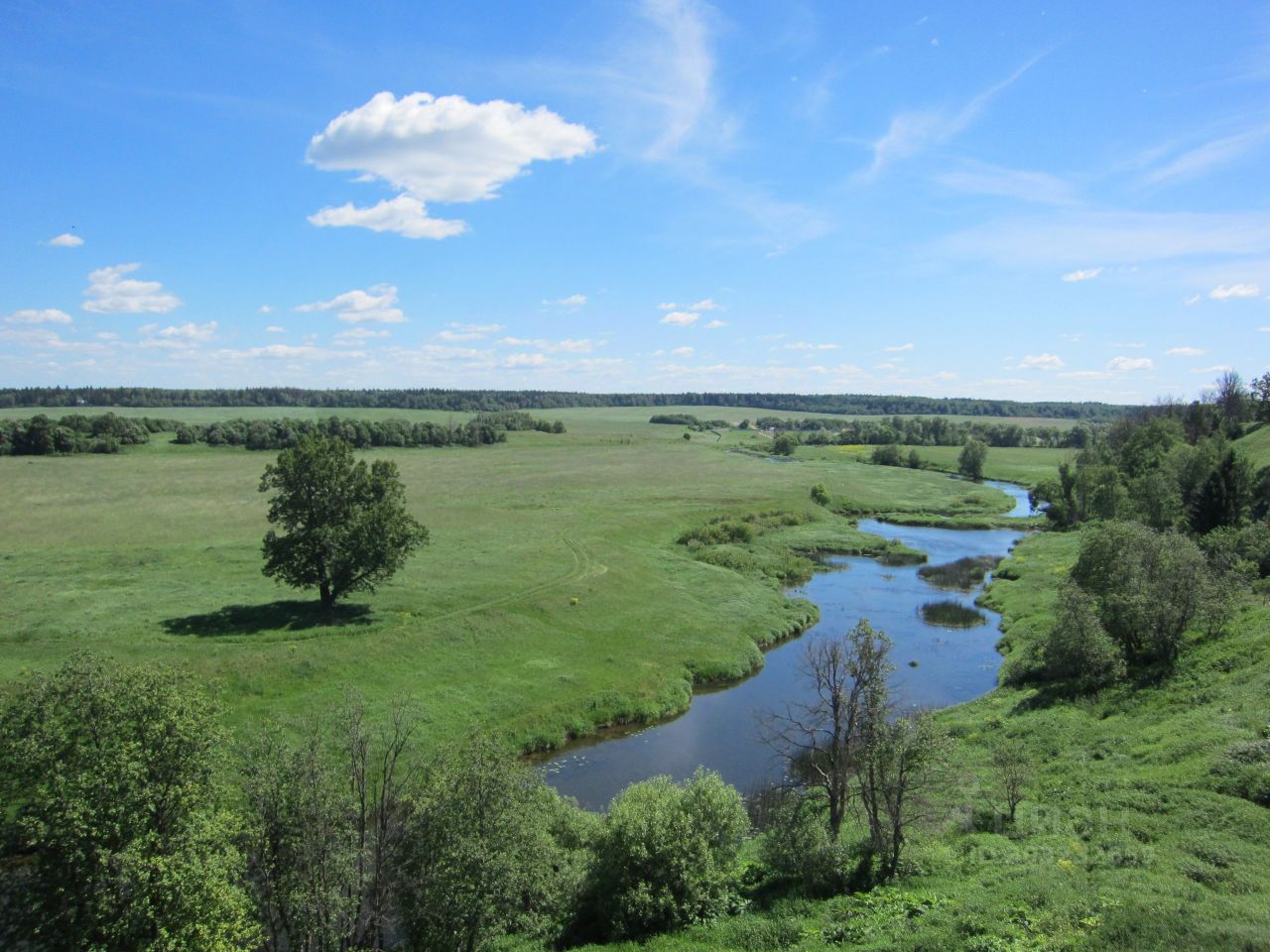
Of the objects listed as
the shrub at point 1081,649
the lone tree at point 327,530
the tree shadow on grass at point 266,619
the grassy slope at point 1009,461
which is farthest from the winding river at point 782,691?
the grassy slope at point 1009,461

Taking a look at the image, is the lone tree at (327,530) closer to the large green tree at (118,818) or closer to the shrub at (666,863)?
the large green tree at (118,818)

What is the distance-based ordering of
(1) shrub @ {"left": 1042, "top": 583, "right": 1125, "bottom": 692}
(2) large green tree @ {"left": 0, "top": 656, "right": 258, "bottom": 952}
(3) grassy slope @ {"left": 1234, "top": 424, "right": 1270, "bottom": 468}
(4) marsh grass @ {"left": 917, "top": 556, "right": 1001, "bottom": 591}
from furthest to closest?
1. (3) grassy slope @ {"left": 1234, "top": 424, "right": 1270, "bottom": 468}
2. (4) marsh grass @ {"left": 917, "top": 556, "right": 1001, "bottom": 591}
3. (1) shrub @ {"left": 1042, "top": 583, "right": 1125, "bottom": 692}
4. (2) large green tree @ {"left": 0, "top": 656, "right": 258, "bottom": 952}

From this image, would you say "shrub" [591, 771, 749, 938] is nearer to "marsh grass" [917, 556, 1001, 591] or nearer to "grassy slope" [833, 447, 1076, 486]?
"marsh grass" [917, 556, 1001, 591]

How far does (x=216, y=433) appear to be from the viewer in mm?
139375

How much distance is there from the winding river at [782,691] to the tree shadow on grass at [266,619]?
19.3 metres

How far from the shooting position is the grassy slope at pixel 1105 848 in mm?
17656

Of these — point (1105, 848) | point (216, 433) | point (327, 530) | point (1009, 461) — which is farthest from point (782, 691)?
point (1009, 461)

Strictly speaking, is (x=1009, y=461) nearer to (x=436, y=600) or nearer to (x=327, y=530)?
(x=436, y=600)

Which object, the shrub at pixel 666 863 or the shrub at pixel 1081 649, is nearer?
the shrub at pixel 666 863

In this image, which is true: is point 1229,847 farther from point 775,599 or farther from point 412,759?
point 775,599

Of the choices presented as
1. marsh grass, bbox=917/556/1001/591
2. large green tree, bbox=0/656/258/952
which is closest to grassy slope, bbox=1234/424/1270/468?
marsh grass, bbox=917/556/1001/591

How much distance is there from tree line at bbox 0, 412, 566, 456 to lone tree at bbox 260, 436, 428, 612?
174ft

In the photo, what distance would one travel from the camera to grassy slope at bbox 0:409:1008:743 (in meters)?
40.7

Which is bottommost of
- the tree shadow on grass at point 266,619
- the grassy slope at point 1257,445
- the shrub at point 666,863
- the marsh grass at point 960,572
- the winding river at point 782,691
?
the winding river at point 782,691
